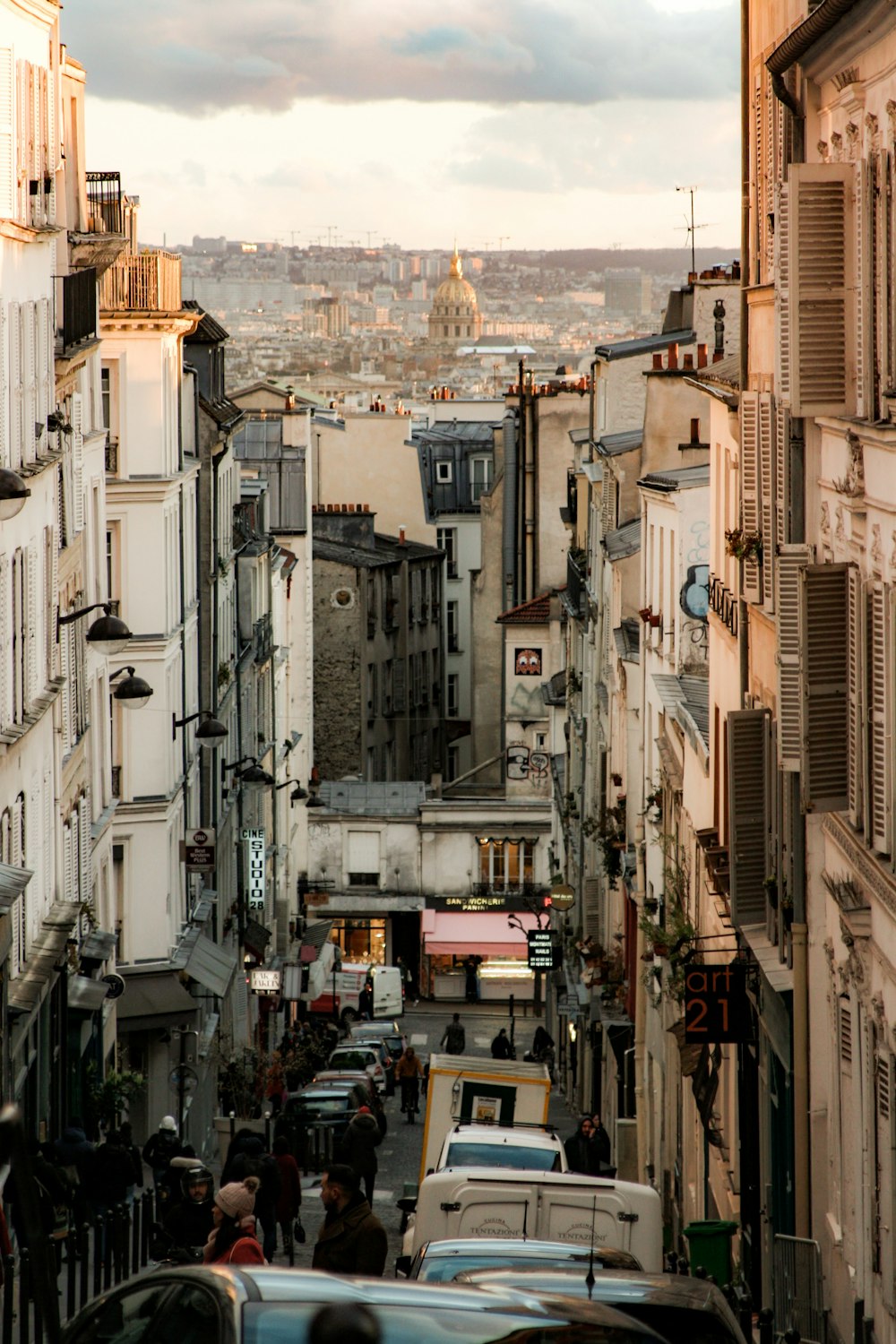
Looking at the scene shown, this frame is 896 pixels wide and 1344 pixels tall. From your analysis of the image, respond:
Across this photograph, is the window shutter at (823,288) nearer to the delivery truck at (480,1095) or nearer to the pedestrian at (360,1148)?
the pedestrian at (360,1148)

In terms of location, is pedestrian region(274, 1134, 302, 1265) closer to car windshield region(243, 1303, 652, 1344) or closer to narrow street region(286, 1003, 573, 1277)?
narrow street region(286, 1003, 573, 1277)

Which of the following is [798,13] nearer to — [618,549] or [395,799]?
[618,549]

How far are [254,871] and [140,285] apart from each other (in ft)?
59.9

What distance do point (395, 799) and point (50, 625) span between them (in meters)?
46.6

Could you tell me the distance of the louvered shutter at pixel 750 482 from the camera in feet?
60.4

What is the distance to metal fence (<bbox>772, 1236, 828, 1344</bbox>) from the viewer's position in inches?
571

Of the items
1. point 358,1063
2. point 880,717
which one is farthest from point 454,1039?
point 880,717

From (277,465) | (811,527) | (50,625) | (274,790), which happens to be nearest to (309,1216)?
(50,625)

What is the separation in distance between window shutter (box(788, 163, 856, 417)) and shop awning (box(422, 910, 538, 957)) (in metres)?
54.2

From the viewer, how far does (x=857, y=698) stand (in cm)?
1370

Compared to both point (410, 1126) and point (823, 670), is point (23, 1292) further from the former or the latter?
point (410, 1126)

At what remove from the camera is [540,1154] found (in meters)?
22.4

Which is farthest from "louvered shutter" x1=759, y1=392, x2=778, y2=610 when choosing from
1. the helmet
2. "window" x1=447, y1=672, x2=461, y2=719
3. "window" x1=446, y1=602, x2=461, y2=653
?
"window" x1=446, y1=602, x2=461, y2=653

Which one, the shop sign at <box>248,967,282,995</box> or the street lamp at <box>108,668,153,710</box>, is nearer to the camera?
the street lamp at <box>108,668,153,710</box>
